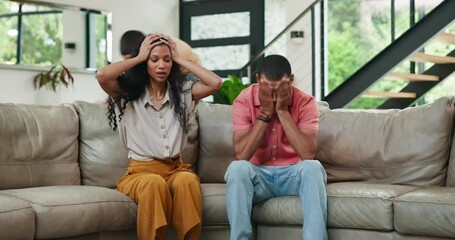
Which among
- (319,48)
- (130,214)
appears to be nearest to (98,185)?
(130,214)

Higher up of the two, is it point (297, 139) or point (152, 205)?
point (297, 139)

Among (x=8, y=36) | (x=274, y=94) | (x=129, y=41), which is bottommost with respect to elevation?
(x=274, y=94)

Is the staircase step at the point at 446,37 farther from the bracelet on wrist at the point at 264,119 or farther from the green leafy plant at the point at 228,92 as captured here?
the bracelet on wrist at the point at 264,119

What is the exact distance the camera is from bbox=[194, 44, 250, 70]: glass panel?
9188 mm

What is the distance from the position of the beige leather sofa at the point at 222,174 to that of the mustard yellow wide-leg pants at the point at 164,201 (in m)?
0.10

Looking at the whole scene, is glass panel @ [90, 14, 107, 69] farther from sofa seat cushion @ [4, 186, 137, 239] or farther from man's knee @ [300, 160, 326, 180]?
man's knee @ [300, 160, 326, 180]

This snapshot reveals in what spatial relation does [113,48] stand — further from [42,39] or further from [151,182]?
[151,182]

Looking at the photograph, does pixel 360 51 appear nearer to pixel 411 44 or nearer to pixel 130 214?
pixel 411 44

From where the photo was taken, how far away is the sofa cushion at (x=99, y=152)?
3.81 meters

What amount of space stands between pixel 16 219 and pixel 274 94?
135 cm

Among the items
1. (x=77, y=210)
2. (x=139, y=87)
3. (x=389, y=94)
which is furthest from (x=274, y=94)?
(x=389, y=94)

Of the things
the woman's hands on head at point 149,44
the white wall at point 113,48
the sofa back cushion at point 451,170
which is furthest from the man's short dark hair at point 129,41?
the white wall at point 113,48

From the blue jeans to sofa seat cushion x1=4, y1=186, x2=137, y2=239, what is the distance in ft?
1.57

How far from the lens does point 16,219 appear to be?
9.43 feet
